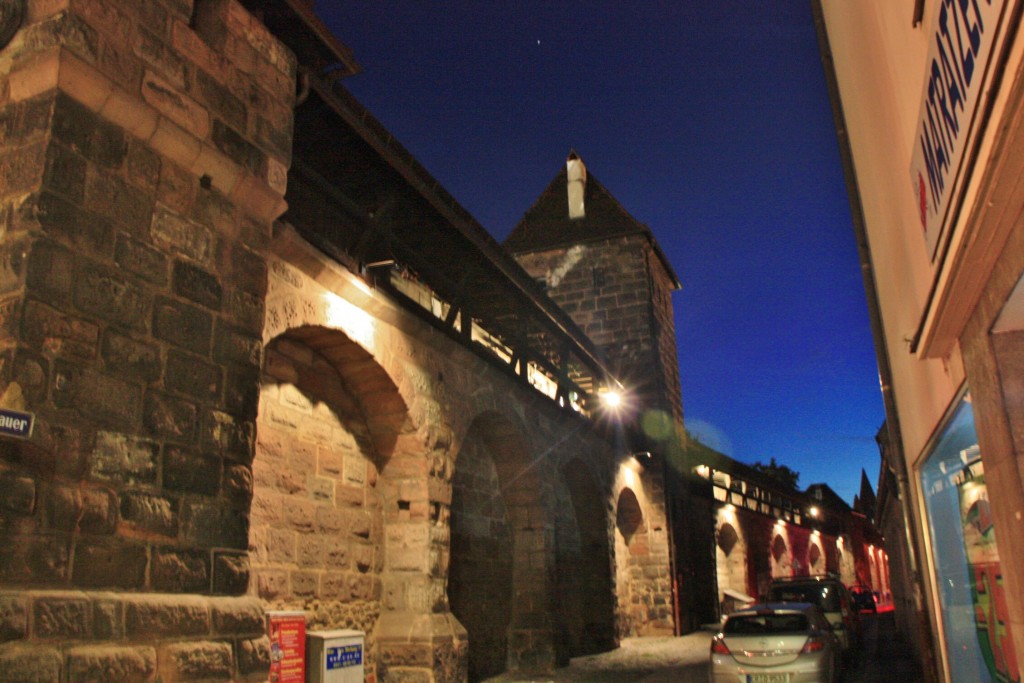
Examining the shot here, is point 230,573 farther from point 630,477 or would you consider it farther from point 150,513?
point 630,477

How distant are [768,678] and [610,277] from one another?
39.4 feet

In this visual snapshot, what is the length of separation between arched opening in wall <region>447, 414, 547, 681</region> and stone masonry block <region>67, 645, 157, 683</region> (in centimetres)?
568

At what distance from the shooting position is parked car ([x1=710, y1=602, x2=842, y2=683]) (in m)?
8.27

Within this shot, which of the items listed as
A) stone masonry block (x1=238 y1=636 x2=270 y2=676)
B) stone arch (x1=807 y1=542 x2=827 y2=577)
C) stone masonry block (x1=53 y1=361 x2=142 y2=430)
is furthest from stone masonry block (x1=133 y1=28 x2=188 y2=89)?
stone arch (x1=807 y1=542 x2=827 y2=577)

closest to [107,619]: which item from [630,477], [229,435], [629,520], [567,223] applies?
[229,435]

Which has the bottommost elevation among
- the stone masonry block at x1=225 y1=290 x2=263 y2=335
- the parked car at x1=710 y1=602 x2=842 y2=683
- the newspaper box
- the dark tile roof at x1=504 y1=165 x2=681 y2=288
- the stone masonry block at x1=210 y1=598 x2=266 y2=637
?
the parked car at x1=710 y1=602 x2=842 y2=683

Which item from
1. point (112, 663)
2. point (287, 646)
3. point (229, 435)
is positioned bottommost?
point (287, 646)

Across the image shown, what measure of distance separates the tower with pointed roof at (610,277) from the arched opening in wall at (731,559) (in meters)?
6.21

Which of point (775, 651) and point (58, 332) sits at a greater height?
point (58, 332)

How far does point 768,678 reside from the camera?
325 inches

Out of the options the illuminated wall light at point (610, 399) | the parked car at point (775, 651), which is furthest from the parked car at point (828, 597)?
the illuminated wall light at point (610, 399)

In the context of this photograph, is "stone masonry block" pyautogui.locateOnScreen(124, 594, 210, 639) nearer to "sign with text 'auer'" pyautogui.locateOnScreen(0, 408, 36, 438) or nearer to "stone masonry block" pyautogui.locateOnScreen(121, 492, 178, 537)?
"stone masonry block" pyautogui.locateOnScreen(121, 492, 178, 537)

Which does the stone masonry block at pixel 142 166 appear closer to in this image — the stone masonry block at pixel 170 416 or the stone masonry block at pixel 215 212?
the stone masonry block at pixel 215 212

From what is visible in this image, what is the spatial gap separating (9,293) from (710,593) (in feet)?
62.1
